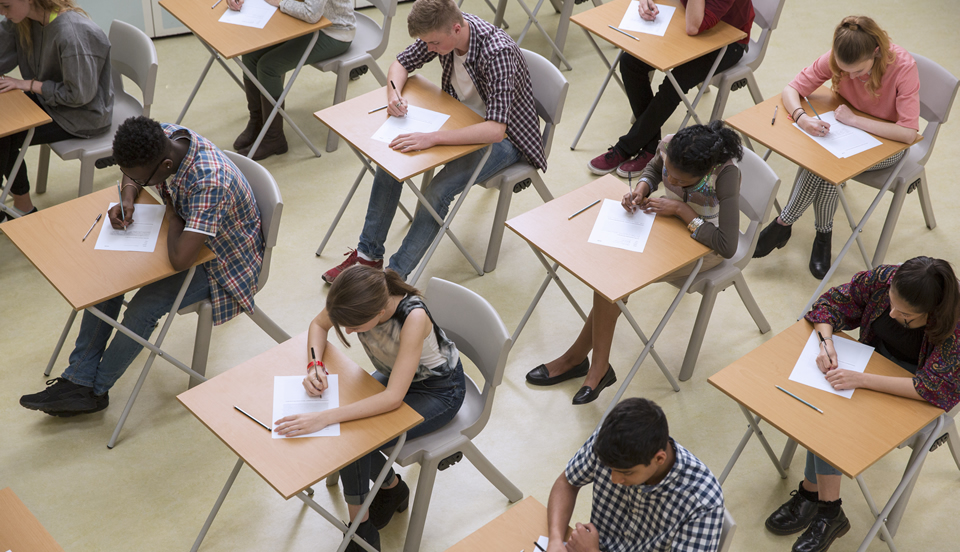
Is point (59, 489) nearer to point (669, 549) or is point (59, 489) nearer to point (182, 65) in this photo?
point (669, 549)

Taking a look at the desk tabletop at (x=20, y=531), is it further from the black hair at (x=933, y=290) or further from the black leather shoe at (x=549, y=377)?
the black hair at (x=933, y=290)

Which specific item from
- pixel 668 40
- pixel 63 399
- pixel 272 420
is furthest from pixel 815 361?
pixel 63 399

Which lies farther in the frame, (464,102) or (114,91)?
(114,91)

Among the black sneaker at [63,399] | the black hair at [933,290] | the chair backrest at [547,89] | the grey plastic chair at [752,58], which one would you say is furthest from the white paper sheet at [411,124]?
the black hair at [933,290]

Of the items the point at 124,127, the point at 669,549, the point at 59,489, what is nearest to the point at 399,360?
the point at 669,549

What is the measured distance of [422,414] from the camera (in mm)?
2848

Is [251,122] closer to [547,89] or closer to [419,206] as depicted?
[419,206]

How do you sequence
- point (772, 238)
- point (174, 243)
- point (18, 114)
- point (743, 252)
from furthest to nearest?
point (772, 238), point (18, 114), point (743, 252), point (174, 243)

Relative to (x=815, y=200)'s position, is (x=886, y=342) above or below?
above

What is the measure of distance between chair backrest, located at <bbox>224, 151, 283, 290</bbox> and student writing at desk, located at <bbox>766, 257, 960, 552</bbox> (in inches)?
75.1

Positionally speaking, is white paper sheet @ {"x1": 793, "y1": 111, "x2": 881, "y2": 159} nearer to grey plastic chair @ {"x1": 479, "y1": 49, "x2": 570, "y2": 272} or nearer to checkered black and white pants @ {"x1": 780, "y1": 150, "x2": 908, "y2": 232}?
checkered black and white pants @ {"x1": 780, "y1": 150, "x2": 908, "y2": 232}

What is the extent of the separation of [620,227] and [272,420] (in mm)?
1478

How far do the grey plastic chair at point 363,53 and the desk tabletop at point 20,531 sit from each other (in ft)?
9.56

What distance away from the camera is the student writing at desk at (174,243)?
311 cm
